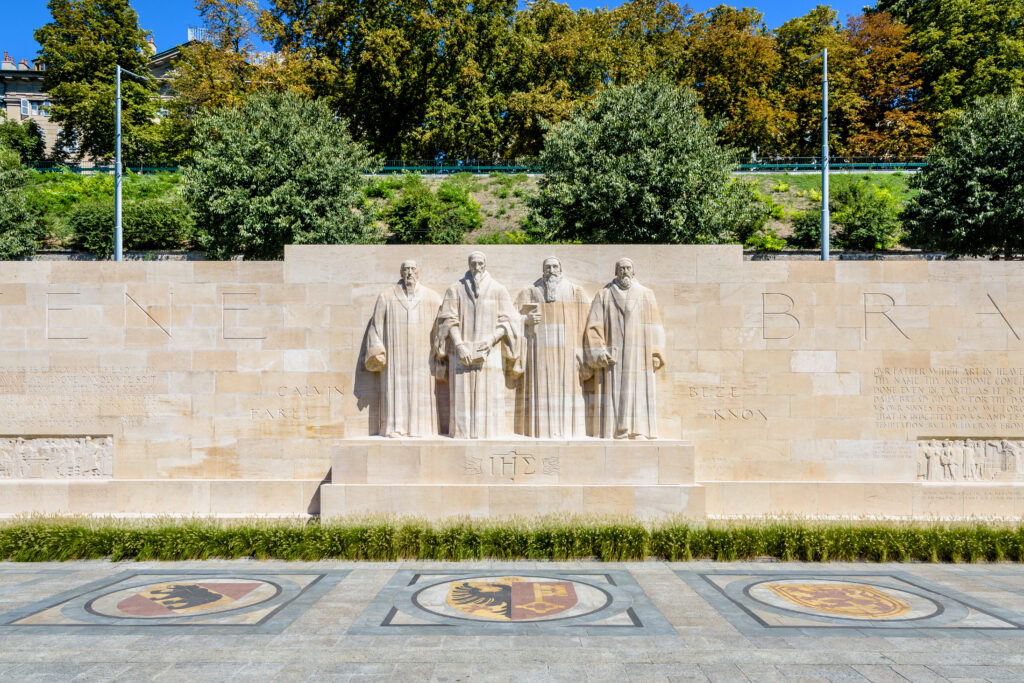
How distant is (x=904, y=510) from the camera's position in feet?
48.6

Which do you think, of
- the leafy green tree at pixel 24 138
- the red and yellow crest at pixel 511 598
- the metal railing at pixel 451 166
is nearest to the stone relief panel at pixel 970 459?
the red and yellow crest at pixel 511 598

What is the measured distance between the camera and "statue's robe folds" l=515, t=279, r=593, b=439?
1463 cm

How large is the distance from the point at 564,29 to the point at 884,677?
47389 mm

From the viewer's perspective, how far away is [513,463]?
46.2 ft

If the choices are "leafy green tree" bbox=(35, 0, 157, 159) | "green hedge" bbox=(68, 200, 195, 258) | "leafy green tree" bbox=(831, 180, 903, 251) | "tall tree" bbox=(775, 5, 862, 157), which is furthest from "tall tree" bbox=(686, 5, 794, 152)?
"leafy green tree" bbox=(35, 0, 157, 159)

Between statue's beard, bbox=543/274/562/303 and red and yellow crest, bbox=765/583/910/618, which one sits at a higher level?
statue's beard, bbox=543/274/562/303

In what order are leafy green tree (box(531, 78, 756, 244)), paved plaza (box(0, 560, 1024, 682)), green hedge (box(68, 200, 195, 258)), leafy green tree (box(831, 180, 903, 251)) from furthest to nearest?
leafy green tree (box(831, 180, 903, 251)) → green hedge (box(68, 200, 195, 258)) → leafy green tree (box(531, 78, 756, 244)) → paved plaza (box(0, 560, 1024, 682))

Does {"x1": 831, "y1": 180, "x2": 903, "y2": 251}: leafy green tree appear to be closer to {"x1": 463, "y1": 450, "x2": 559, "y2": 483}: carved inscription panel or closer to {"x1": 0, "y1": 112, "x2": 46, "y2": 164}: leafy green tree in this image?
{"x1": 463, "y1": 450, "x2": 559, "y2": 483}: carved inscription panel

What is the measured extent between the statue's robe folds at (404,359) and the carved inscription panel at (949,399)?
8690mm

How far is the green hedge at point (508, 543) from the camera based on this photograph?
12133 mm

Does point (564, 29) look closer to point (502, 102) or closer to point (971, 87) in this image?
point (502, 102)

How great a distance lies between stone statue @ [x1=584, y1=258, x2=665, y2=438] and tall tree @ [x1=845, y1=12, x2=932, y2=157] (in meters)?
38.7

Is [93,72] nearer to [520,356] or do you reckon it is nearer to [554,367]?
[520,356]

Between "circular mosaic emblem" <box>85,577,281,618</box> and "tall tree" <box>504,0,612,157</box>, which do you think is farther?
"tall tree" <box>504,0,612,157</box>
